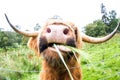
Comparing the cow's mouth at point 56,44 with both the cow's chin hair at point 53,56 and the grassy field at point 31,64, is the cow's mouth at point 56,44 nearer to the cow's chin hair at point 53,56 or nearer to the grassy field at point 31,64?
the cow's chin hair at point 53,56

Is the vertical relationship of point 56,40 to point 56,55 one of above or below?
above

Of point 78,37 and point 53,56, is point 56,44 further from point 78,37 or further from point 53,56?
point 78,37

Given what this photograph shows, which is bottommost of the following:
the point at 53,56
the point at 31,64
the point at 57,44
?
the point at 31,64

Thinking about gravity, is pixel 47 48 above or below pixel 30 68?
above

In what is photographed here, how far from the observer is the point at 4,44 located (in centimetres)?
860

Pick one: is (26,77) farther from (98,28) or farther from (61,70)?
(98,28)

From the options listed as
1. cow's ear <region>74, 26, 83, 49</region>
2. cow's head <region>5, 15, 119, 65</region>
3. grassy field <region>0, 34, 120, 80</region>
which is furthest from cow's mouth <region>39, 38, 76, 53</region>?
grassy field <region>0, 34, 120, 80</region>

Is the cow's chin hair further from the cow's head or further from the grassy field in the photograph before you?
the grassy field

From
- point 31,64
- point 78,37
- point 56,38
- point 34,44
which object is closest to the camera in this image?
point 56,38

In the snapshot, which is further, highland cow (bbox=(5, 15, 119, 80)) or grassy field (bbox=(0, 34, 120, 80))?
grassy field (bbox=(0, 34, 120, 80))

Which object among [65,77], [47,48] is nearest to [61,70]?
[65,77]

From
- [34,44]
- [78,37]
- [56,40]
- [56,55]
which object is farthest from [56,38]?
[34,44]

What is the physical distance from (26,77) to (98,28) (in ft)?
22.9

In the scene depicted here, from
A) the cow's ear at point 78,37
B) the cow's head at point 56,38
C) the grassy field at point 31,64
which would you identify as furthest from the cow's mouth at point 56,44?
the grassy field at point 31,64
